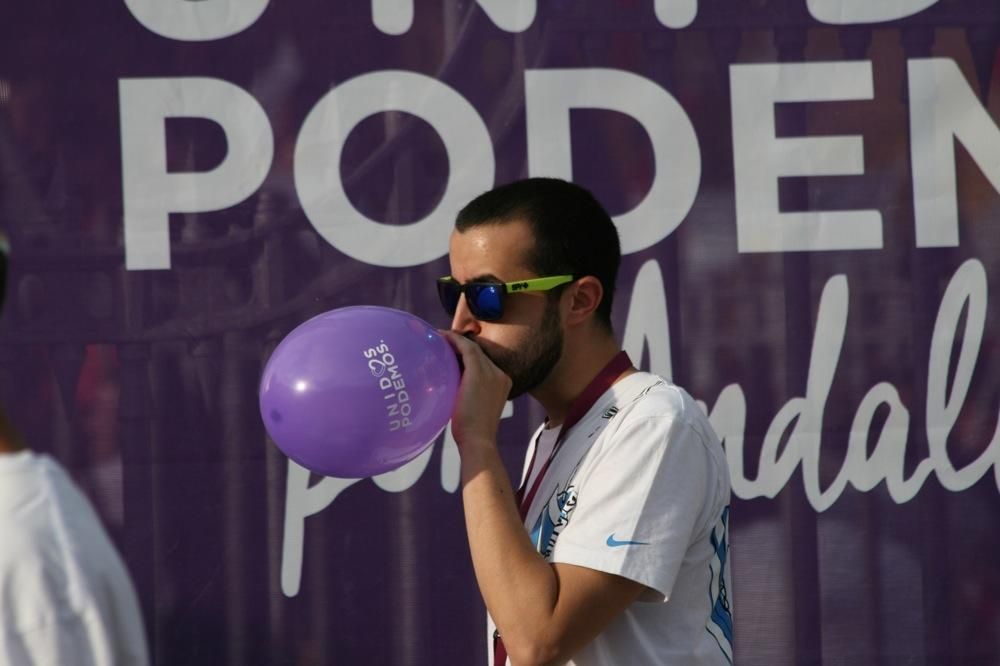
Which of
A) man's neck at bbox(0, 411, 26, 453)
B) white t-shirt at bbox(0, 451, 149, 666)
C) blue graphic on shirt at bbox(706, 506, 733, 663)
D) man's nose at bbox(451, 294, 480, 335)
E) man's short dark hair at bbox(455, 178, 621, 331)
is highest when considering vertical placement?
man's short dark hair at bbox(455, 178, 621, 331)

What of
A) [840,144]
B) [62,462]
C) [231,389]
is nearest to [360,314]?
[231,389]

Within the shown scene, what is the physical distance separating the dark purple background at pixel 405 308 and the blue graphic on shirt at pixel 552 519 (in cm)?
129

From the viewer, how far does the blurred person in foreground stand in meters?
1.29

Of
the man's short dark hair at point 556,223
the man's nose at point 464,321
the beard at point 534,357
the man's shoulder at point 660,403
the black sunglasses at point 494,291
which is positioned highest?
the man's short dark hair at point 556,223

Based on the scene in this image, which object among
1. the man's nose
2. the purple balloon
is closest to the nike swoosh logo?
the purple balloon

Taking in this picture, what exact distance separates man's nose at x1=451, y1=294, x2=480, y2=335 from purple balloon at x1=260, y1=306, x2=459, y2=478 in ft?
0.23

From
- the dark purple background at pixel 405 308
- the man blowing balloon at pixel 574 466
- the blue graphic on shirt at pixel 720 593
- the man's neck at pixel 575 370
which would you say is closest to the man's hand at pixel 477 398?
the man blowing balloon at pixel 574 466

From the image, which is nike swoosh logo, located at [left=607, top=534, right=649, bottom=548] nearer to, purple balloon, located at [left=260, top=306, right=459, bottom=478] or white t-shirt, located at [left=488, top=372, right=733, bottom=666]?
white t-shirt, located at [left=488, top=372, right=733, bottom=666]

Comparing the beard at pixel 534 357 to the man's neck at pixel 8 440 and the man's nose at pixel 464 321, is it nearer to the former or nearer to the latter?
the man's nose at pixel 464 321

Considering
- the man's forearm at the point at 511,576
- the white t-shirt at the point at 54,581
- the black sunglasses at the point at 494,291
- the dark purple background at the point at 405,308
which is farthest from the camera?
the dark purple background at the point at 405,308

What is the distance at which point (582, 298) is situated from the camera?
2236 mm

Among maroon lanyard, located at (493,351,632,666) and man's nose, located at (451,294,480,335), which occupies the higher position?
man's nose, located at (451,294,480,335)

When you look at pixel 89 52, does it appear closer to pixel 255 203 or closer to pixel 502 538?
pixel 255 203

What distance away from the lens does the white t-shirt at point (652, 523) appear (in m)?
1.95
